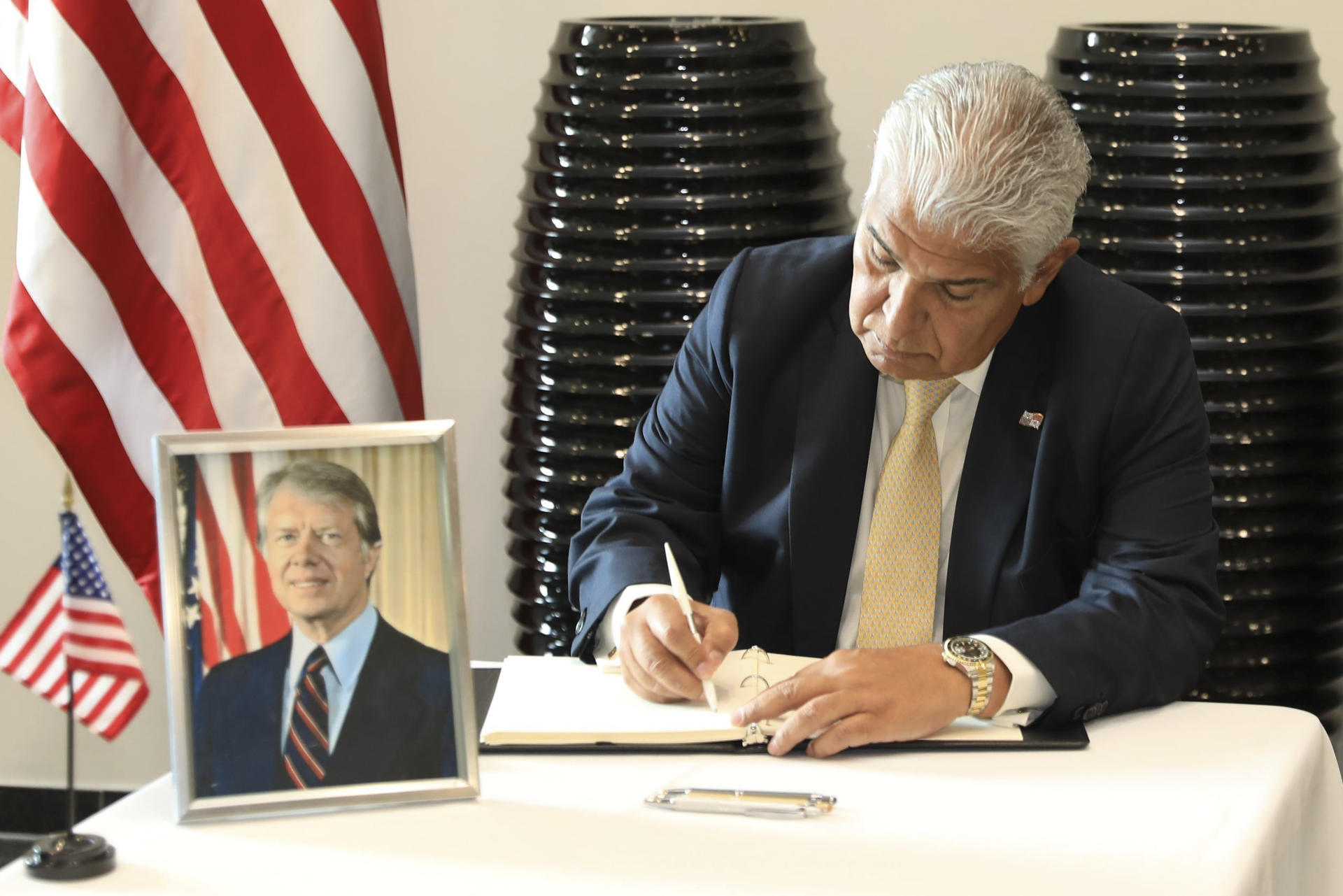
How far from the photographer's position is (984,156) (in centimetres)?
175

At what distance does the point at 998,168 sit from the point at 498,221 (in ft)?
6.37

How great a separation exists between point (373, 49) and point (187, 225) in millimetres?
436

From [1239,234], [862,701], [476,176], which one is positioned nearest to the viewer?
[862,701]

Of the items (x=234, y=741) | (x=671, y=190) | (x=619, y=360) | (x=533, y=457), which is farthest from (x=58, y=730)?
(x=234, y=741)

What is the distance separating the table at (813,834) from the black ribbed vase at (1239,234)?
1150 mm

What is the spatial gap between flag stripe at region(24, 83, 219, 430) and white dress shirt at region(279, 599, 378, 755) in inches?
48.3

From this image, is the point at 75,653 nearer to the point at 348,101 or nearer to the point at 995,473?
the point at 995,473

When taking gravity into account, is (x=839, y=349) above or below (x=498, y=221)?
below

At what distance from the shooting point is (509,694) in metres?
1.69

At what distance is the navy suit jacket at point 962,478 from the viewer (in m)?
1.90

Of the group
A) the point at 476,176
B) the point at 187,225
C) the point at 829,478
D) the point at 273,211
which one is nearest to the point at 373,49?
the point at 273,211

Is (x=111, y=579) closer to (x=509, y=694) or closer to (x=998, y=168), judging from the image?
(x=509, y=694)

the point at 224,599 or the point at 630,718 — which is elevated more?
the point at 224,599

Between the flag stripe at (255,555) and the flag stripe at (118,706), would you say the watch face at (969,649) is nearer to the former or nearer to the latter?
the flag stripe at (255,555)
